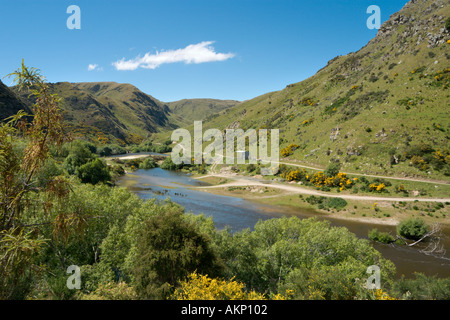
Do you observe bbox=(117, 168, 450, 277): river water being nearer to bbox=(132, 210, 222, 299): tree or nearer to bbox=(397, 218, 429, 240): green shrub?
bbox=(397, 218, 429, 240): green shrub

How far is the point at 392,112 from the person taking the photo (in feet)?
213

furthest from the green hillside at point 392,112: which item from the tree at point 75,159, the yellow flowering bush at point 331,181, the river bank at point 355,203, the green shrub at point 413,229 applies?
the tree at point 75,159

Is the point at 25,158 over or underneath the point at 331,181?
over

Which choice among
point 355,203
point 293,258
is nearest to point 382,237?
point 355,203

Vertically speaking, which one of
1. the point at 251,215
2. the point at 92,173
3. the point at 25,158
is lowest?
the point at 251,215

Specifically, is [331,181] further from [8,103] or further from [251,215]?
[8,103]

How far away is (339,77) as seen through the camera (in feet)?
373

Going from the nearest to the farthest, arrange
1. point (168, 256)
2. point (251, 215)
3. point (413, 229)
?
point (168, 256), point (413, 229), point (251, 215)

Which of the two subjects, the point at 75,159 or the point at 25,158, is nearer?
the point at 25,158

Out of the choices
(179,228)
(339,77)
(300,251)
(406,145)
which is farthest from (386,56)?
(179,228)

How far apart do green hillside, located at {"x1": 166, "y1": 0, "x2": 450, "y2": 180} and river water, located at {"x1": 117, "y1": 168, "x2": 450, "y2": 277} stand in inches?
887

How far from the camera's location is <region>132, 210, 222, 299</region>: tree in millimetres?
13234

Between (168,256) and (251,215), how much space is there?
3389cm
